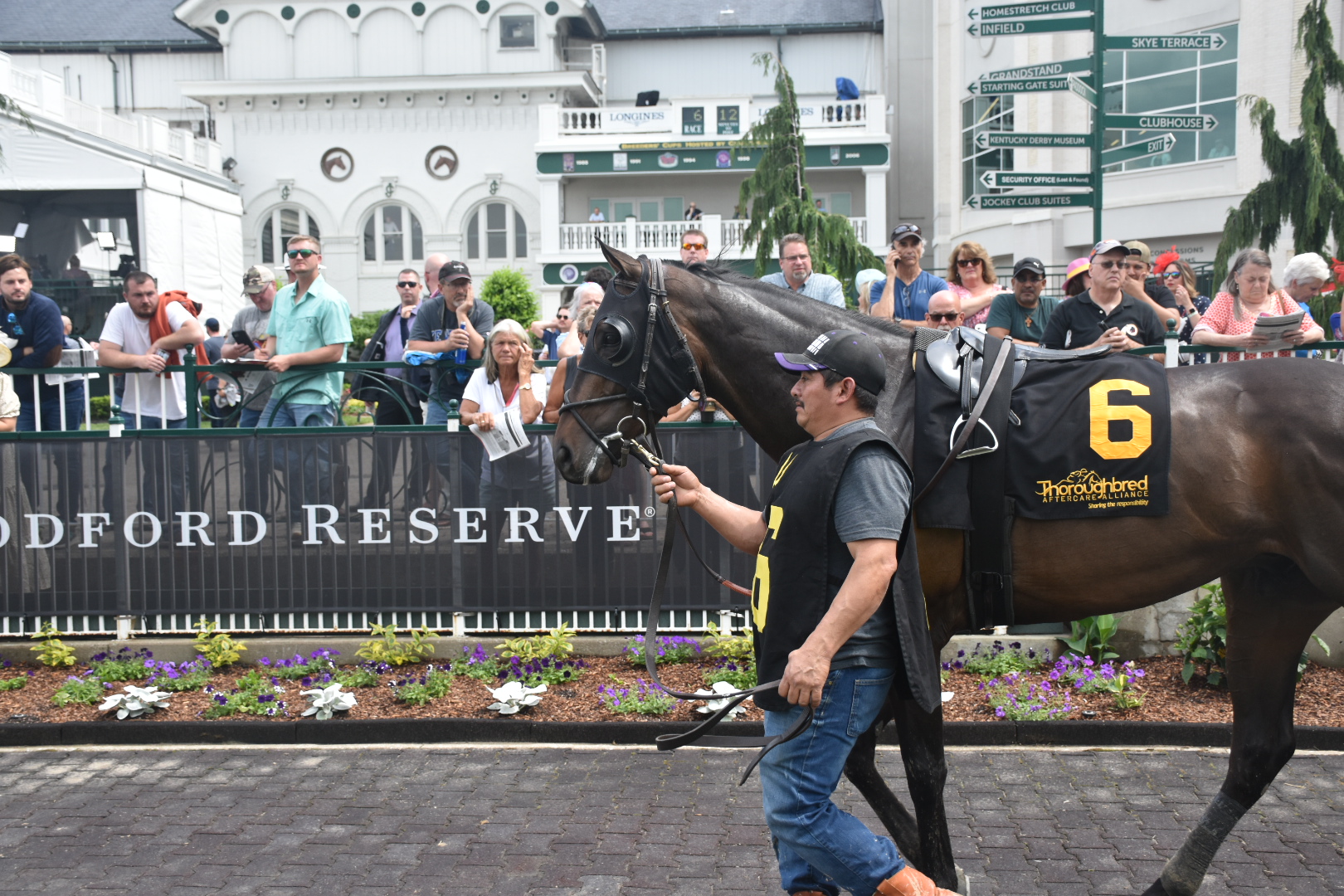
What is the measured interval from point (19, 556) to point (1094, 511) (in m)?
6.95

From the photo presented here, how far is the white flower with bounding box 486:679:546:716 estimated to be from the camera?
21.3 ft

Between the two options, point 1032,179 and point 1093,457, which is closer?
point 1093,457

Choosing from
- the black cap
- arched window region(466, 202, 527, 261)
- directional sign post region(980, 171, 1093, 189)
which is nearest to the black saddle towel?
the black cap

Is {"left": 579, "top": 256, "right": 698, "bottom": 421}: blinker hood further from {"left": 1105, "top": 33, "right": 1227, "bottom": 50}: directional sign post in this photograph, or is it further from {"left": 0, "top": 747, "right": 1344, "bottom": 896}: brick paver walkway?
{"left": 1105, "top": 33, "right": 1227, "bottom": 50}: directional sign post

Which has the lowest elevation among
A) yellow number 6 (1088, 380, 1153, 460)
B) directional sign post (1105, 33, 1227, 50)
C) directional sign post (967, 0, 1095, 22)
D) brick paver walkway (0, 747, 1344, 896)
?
brick paver walkway (0, 747, 1344, 896)

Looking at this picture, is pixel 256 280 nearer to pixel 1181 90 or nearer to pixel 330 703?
pixel 330 703

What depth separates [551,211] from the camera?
130 feet

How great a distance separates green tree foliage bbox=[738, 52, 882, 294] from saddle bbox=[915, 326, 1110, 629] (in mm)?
12500

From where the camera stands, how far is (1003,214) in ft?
98.9

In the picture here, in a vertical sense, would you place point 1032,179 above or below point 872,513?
above

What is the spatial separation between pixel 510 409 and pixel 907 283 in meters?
2.97

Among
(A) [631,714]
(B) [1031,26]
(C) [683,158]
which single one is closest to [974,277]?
(B) [1031,26]

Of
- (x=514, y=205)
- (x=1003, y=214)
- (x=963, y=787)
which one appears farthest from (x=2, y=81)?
(x=963, y=787)

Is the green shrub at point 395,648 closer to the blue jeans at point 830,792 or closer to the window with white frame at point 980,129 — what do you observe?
the blue jeans at point 830,792
